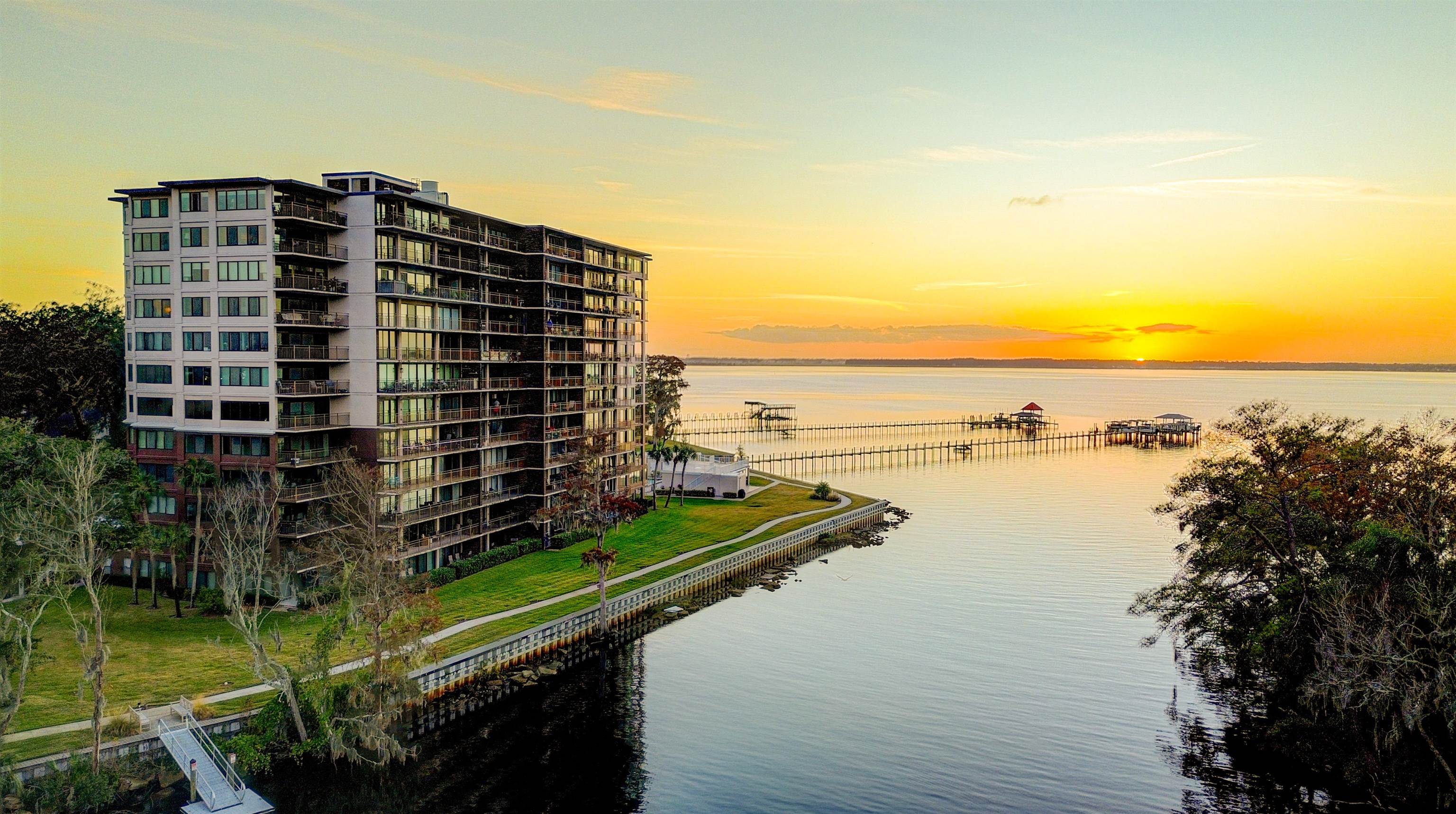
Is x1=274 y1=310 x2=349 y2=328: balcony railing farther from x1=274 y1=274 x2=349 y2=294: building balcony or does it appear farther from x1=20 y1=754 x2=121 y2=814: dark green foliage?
x1=20 y1=754 x2=121 y2=814: dark green foliage

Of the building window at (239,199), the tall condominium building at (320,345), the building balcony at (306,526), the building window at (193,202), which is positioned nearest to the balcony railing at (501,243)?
the tall condominium building at (320,345)

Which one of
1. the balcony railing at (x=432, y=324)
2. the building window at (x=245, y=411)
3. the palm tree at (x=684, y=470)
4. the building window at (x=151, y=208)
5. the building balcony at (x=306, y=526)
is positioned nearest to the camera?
the building balcony at (x=306, y=526)

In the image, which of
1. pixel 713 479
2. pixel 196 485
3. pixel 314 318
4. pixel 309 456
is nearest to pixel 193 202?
pixel 314 318

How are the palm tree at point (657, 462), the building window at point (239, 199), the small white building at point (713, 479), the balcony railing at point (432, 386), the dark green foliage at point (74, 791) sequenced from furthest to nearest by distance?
the small white building at point (713, 479)
the palm tree at point (657, 462)
the balcony railing at point (432, 386)
the building window at point (239, 199)
the dark green foliage at point (74, 791)

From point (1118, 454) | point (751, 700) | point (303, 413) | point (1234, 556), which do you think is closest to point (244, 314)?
point (303, 413)

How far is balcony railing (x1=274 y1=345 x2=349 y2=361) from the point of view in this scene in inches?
2534

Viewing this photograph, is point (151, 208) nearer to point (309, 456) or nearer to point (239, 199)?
point (239, 199)

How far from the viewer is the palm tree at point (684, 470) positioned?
112 m

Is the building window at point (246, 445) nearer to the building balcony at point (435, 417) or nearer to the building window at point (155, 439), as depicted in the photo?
the building window at point (155, 439)

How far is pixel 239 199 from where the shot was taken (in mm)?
63125

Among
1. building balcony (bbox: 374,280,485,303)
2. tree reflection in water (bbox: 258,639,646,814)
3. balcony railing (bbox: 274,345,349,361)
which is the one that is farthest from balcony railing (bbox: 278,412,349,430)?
tree reflection in water (bbox: 258,639,646,814)

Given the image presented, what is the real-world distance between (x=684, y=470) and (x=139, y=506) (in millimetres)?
63181

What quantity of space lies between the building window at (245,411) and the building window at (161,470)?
5.96m

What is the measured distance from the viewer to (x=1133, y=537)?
342 ft
